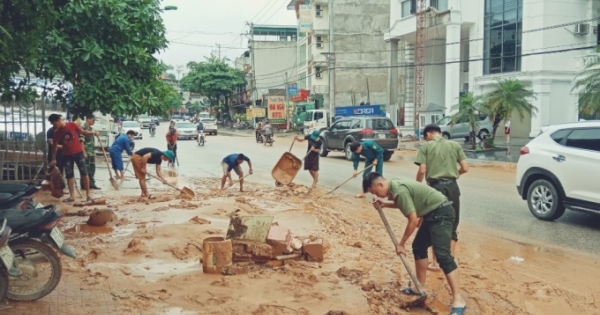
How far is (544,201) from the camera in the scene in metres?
8.99

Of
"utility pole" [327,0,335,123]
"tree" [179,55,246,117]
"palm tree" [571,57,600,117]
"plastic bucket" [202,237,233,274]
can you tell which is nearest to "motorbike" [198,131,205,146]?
"utility pole" [327,0,335,123]

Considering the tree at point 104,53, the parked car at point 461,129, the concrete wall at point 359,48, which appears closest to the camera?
the tree at point 104,53

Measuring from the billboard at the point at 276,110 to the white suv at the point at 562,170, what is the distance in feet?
132

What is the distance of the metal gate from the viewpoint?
1194 cm

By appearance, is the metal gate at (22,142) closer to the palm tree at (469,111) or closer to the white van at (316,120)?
the palm tree at (469,111)

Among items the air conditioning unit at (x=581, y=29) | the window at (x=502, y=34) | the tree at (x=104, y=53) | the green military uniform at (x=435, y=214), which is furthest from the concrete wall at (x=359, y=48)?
the green military uniform at (x=435, y=214)

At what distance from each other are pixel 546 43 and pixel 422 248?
85.6ft

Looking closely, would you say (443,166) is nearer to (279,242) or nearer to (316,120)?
(279,242)

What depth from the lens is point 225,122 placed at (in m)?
67.6

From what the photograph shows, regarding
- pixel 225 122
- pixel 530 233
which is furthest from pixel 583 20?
pixel 225 122

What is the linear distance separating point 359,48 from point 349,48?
3.02 feet

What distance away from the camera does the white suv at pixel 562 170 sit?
8211mm

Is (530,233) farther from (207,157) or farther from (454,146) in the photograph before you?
(207,157)

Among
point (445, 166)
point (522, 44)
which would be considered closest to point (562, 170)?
point (445, 166)
